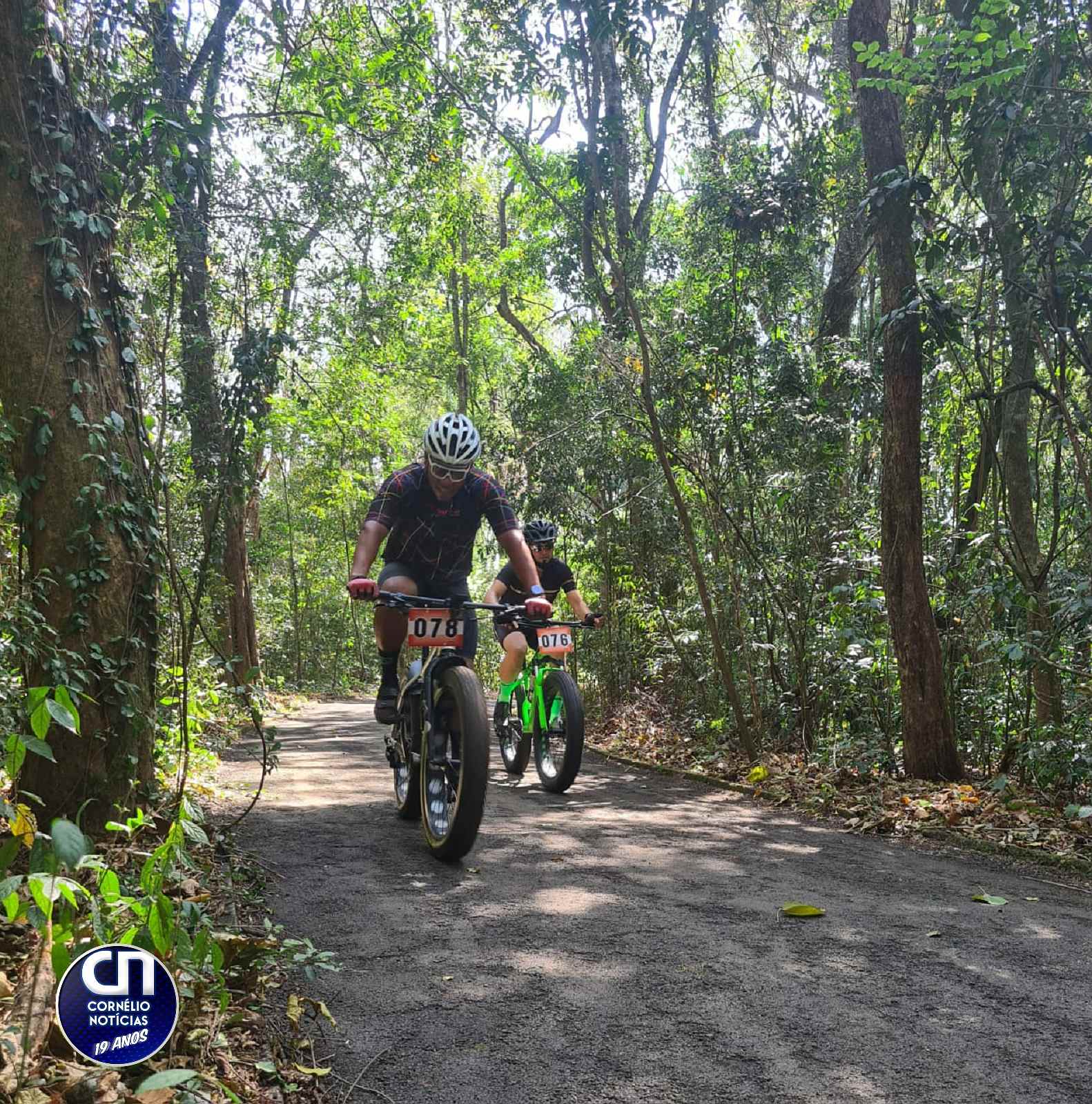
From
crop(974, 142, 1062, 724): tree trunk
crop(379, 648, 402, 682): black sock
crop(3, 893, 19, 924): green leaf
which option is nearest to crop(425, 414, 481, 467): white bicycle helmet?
crop(379, 648, 402, 682): black sock

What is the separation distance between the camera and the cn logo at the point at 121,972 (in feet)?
7.02

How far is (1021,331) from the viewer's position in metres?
7.44

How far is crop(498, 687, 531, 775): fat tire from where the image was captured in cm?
874

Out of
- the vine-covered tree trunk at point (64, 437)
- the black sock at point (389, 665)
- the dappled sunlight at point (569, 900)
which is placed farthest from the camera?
the black sock at point (389, 665)

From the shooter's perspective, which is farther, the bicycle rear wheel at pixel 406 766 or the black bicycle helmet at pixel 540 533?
the black bicycle helmet at pixel 540 533

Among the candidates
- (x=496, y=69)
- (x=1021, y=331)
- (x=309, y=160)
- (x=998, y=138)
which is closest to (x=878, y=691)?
(x=1021, y=331)

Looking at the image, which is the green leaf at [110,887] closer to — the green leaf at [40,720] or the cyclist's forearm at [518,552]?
the green leaf at [40,720]

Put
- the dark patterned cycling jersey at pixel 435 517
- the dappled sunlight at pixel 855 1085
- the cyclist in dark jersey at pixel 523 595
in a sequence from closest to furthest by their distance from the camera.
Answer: the dappled sunlight at pixel 855 1085, the dark patterned cycling jersey at pixel 435 517, the cyclist in dark jersey at pixel 523 595

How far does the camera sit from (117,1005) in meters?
2.15

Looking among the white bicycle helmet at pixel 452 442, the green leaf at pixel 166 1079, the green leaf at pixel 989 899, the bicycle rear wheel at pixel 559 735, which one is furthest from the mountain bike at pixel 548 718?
the green leaf at pixel 166 1079

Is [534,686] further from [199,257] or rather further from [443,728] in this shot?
[199,257]

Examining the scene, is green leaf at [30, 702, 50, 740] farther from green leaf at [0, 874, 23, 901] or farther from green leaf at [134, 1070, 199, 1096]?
green leaf at [134, 1070, 199, 1096]

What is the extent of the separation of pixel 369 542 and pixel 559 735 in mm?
3093

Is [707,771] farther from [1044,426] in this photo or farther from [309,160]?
[309,160]
